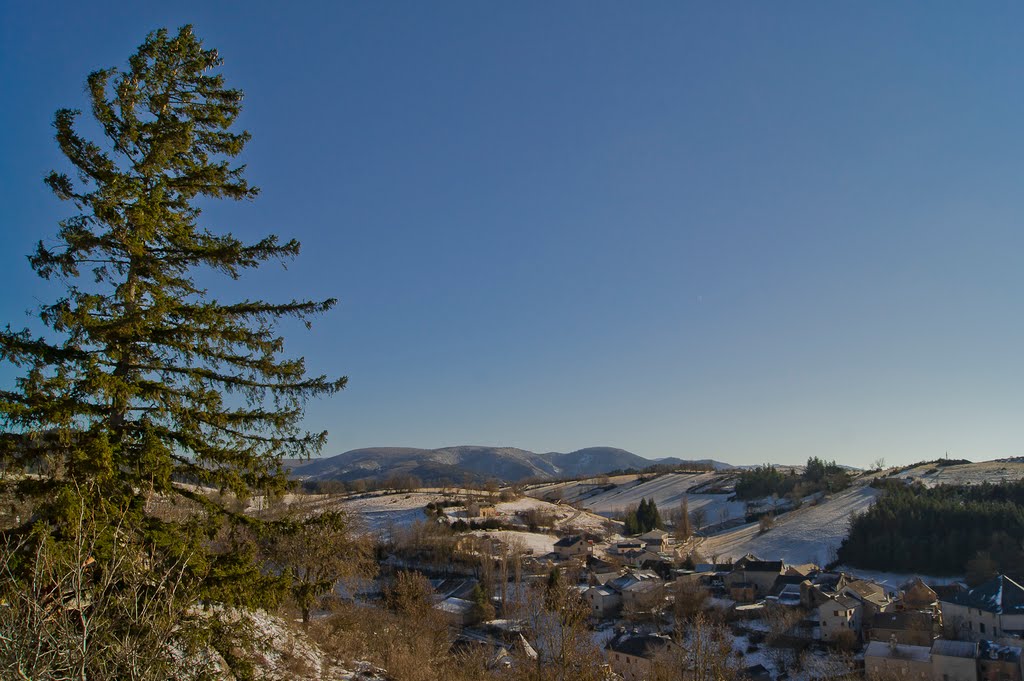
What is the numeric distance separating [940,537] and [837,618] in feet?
107

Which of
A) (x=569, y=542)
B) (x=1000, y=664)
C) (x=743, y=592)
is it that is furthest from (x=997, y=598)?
(x=569, y=542)

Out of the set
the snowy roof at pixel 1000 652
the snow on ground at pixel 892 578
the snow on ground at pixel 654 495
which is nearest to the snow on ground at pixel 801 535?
the snow on ground at pixel 892 578

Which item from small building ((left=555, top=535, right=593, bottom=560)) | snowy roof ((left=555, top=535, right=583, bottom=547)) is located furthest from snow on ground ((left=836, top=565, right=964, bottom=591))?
snowy roof ((left=555, top=535, right=583, bottom=547))

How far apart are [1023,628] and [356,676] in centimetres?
4268

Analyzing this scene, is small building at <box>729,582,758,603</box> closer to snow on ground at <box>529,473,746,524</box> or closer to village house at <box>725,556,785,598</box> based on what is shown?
village house at <box>725,556,785,598</box>

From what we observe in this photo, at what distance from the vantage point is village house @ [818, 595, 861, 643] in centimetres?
3941

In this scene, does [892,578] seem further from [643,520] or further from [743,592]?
[643,520]

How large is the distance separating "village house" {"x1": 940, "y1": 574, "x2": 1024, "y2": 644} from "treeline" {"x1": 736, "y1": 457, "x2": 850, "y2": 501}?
216 ft

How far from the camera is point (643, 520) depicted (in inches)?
3787

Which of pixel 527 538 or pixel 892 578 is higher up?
pixel 527 538

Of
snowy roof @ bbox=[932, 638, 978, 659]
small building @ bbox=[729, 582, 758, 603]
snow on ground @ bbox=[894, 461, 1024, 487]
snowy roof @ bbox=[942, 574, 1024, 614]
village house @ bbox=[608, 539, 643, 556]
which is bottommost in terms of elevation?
village house @ bbox=[608, 539, 643, 556]

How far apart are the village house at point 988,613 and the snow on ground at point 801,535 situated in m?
26.5

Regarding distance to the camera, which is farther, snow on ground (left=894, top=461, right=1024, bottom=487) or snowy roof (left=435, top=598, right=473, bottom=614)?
snow on ground (left=894, top=461, right=1024, bottom=487)

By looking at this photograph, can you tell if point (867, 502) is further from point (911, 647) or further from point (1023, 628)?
point (911, 647)
